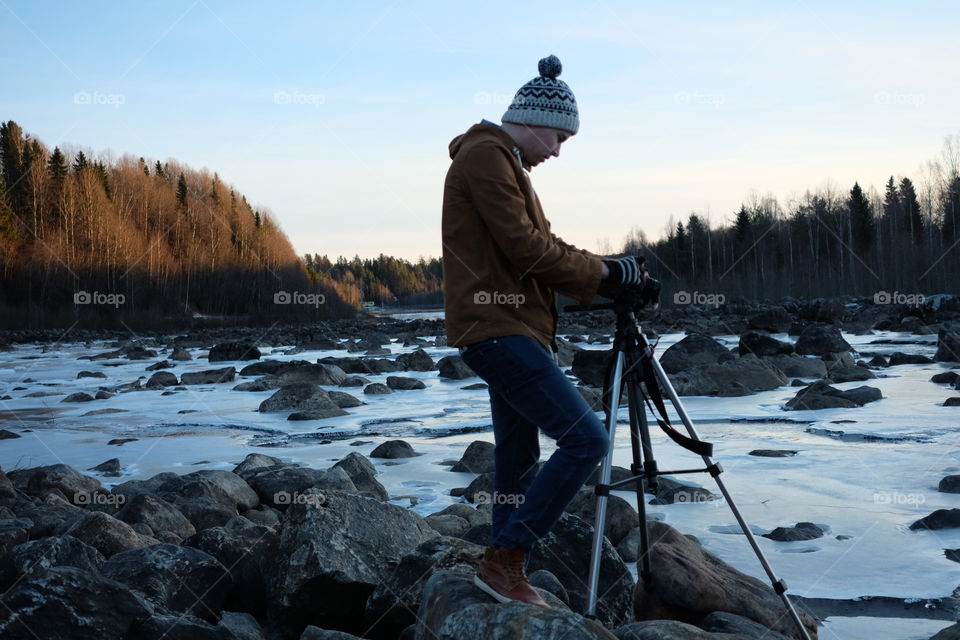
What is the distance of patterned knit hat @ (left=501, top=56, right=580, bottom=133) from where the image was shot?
294 centimetres

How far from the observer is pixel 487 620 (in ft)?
8.59

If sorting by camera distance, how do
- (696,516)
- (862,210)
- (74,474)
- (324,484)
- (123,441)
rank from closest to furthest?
1. (696,516)
2. (324,484)
3. (74,474)
4. (123,441)
5. (862,210)

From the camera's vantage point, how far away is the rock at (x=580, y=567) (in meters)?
3.65

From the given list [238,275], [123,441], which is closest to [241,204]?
[238,275]

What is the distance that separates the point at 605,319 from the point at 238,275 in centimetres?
2952

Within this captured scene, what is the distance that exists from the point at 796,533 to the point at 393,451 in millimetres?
3971

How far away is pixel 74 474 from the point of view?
6680 millimetres

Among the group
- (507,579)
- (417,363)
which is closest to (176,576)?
(507,579)

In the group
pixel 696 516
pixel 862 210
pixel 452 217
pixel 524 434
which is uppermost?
pixel 862 210

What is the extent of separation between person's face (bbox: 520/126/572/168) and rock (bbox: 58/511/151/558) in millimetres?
2905

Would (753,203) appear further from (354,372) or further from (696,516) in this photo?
(696,516)

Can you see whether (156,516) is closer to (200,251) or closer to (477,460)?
(477,460)

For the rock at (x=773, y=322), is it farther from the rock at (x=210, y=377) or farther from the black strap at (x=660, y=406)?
the black strap at (x=660, y=406)

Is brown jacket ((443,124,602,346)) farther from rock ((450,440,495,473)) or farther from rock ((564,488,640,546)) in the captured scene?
rock ((450,440,495,473))
